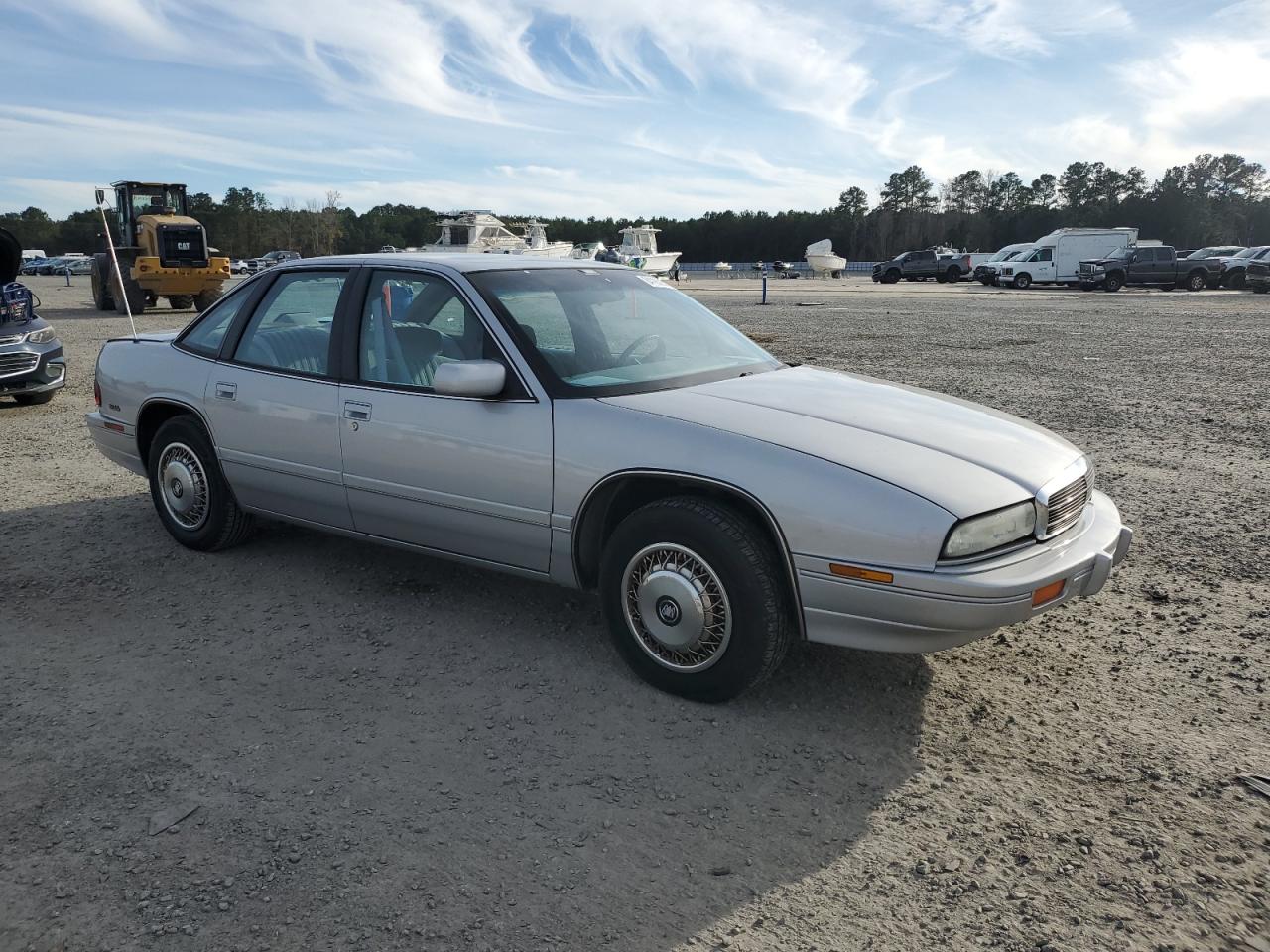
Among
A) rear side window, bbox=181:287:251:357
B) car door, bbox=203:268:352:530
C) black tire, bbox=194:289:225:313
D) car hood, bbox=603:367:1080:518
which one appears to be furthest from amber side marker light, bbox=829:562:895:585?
black tire, bbox=194:289:225:313

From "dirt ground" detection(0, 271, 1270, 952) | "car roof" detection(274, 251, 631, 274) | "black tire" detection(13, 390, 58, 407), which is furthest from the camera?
"black tire" detection(13, 390, 58, 407)

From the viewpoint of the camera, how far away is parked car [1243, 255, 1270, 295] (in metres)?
34.4

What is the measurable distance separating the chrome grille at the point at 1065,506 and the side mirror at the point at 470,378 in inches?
79.3

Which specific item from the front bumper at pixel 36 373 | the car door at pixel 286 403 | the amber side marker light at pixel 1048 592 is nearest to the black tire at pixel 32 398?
the front bumper at pixel 36 373

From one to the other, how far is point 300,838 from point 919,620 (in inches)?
76.9

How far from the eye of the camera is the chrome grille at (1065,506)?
10.9 feet

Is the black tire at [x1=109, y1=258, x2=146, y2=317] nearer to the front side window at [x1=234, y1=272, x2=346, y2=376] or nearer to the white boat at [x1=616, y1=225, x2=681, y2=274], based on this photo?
the front side window at [x1=234, y1=272, x2=346, y2=376]

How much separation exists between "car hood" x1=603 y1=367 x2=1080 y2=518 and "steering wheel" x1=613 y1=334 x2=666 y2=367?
295 mm

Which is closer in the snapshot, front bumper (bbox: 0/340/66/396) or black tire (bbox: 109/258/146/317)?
front bumper (bbox: 0/340/66/396)

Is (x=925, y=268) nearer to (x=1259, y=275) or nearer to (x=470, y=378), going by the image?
(x=1259, y=275)

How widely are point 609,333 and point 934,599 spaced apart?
1851 mm

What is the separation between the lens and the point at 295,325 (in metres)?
4.73

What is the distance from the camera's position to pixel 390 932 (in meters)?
2.36

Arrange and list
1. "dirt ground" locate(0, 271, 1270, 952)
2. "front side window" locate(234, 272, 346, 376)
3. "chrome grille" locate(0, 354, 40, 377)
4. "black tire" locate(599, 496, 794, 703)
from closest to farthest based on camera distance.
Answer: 1. "dirt ground" locate(0, 271, 1270, 952)
2. "black tire" locate(599, 496, 794, 703)
3. "front side window" locate(234, 272, 346, 376)
4. "chrome grille" locate(0, 354, 40, 377)
